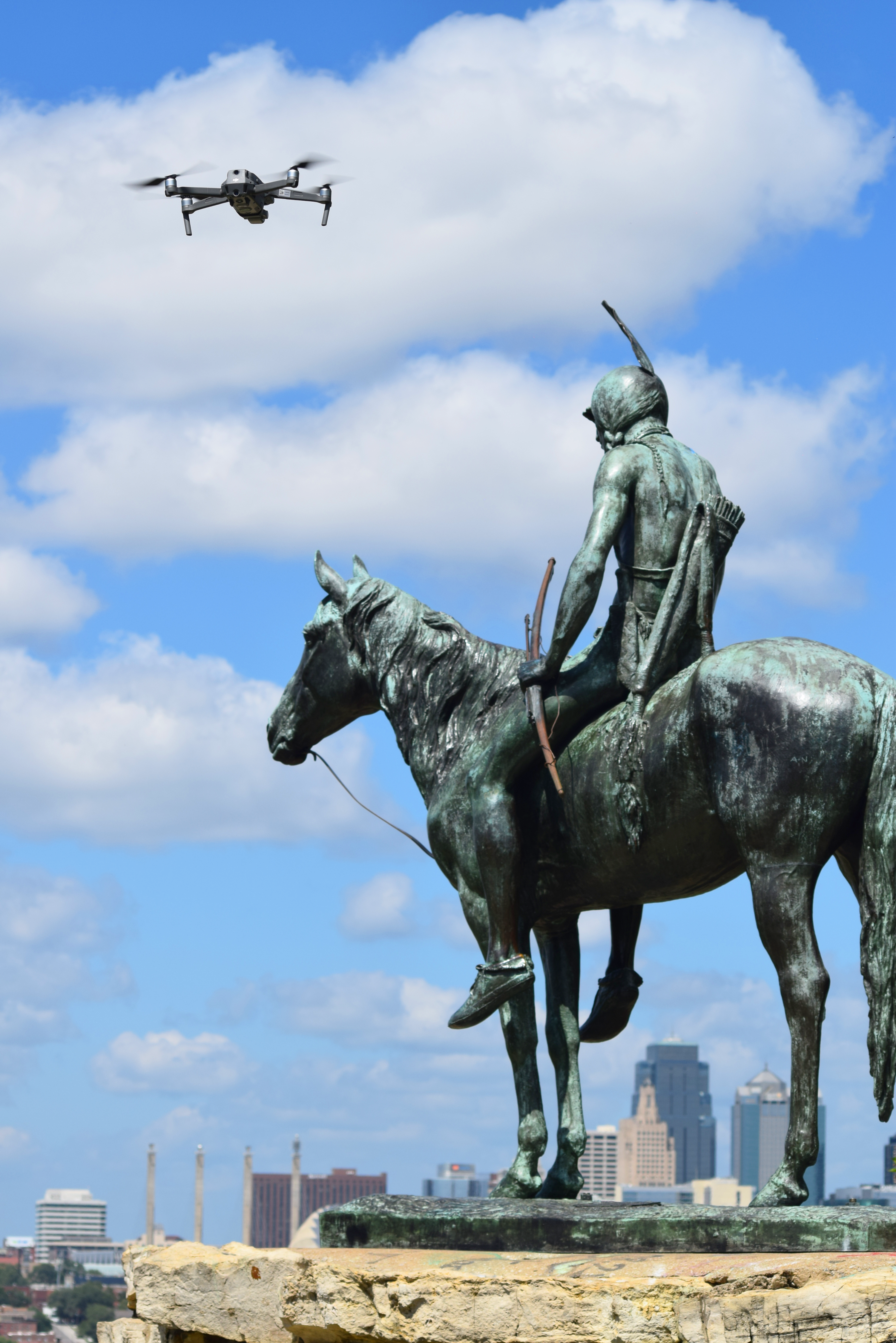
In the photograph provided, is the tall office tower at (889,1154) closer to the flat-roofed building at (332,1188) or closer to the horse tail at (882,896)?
the horse tail at (882,896)

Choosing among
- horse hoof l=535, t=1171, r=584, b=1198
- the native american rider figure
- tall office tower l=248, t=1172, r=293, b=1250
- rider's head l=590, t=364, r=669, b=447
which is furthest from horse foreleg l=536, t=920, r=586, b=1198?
tall office tower l=248, t=1172, r=293, b=1250

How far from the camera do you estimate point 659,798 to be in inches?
408

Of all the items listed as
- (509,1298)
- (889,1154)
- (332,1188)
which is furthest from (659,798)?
(332,1188)

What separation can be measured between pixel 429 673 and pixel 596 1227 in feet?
11.1

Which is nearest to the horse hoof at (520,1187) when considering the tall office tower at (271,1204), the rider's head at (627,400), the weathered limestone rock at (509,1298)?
the weathered limestone rock at (509,1298)

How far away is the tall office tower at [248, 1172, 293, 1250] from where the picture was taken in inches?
7234

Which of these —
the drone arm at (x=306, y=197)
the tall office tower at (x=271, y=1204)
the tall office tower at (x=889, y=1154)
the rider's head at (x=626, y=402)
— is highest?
the drone arm at (x=306, y=197)

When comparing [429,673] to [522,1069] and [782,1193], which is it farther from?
[782,1193]

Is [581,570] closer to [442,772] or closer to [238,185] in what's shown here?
[442,772]

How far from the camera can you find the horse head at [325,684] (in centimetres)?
1216

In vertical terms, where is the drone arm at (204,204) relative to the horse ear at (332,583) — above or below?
above

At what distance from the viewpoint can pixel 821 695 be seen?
9.68 m

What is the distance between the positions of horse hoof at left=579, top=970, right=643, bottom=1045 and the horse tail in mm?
2058

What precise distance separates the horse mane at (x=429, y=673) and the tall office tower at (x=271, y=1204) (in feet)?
570
